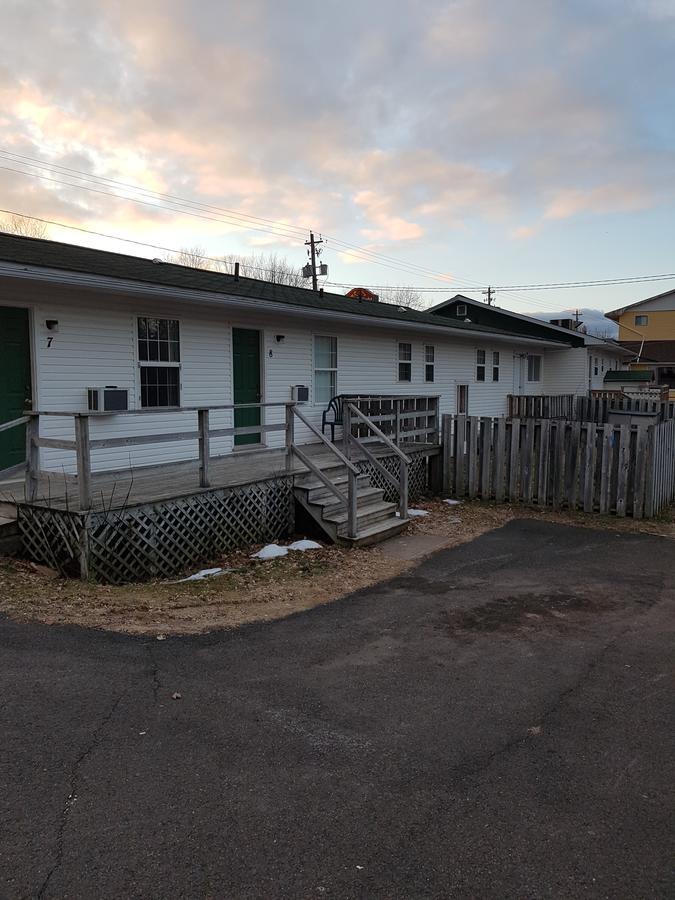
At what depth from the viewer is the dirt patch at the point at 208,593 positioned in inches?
202

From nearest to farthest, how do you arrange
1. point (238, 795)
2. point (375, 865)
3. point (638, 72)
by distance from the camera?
point (375, 865) < point (238, 795) < point (638, 72)

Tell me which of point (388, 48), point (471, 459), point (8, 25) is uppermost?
point (8, 25)

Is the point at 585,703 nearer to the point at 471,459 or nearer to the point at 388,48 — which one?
the point at 471,459

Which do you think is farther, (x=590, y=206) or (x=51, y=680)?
(x=590, y=206)

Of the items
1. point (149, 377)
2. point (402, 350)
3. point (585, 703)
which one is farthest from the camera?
point (402, 350)

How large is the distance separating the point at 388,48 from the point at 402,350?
6364mm

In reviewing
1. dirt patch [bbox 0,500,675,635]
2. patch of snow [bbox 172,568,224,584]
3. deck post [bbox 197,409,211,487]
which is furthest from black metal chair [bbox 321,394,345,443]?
patch of snow [bbox 172,568,224,584]

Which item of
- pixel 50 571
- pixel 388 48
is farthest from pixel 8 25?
pixel 50 571

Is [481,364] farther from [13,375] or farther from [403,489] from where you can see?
[13,375]

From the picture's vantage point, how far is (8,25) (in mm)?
12664

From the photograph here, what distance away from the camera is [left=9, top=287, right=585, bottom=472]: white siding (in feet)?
27.6

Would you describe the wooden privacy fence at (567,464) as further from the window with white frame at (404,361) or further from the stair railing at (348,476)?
the window with white frame at (404,361)

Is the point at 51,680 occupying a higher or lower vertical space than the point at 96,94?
lower

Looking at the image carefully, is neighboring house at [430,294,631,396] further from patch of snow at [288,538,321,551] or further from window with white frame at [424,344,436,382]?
patch of snow at [288,538,321,551]
